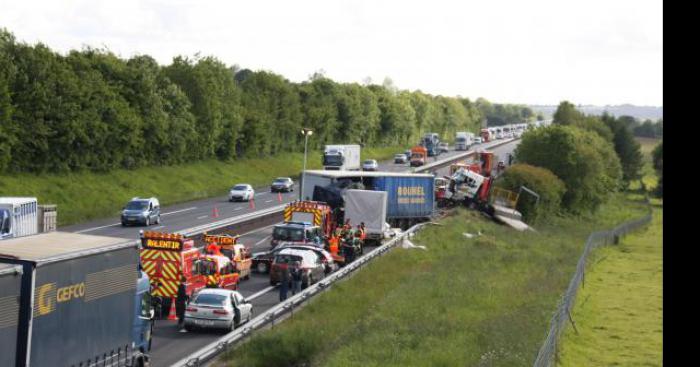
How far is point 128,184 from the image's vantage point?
76375mm

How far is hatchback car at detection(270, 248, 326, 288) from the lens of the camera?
121 ft

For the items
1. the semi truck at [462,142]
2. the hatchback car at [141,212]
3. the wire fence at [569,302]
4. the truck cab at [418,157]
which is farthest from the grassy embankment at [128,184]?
the semi truck at [462,142]

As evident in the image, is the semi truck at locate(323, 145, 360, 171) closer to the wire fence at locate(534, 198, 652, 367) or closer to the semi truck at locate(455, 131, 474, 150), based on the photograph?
the wire fence at locate(534, 198, 652, 367)

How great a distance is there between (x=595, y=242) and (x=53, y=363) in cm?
5762

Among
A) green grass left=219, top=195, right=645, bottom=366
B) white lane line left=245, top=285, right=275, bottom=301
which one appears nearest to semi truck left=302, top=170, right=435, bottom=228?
green grass left=219, top=195, right=645, bottom=366

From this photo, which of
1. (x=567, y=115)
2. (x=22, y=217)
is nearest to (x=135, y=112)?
(x=22, y=217)

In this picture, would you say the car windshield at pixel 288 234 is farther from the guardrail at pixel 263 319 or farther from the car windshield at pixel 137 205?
the car windshield at pixel 137 205

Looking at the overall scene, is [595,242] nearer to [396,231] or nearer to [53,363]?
[396,231]

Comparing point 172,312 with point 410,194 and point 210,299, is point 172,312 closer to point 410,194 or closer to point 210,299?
point 210,299

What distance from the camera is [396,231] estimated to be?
189 ft

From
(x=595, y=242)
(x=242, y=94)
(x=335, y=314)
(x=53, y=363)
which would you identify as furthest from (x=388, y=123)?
(x=53, y=363)

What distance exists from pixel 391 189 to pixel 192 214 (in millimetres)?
15035

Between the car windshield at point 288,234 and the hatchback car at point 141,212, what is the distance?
1612 cm

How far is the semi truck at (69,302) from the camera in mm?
15461
